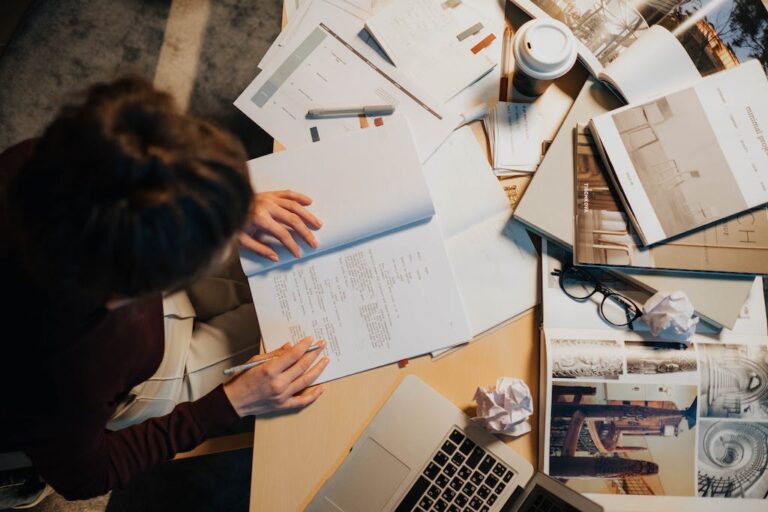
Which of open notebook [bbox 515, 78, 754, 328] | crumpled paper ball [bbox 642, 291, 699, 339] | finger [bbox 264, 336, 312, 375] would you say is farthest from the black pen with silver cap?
crumpled paper ball [bbox 642, 291, 699, 339]

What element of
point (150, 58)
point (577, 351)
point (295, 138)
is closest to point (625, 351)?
point (577, 351)

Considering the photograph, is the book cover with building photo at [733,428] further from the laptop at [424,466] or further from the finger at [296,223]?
the finger at [296,223]

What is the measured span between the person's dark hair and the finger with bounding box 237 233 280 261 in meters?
0.26

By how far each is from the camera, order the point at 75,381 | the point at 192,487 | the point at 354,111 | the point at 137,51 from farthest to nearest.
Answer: the point at 137,51
the point at 192,487
the point at 354,111
the point at 75,381

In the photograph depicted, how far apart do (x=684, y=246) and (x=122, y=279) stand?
2.35 feet

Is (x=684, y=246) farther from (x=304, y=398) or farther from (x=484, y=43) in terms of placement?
(x=304, y=398)

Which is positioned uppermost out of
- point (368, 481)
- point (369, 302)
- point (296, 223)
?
point (296, 223)

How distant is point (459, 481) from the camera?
0.76 metres

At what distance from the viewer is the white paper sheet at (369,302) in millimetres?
Answer: 796

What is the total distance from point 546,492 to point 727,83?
0.62 m

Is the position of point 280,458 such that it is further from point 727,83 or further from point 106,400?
point 727,83

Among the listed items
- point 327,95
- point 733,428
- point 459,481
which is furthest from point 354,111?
point 733,428

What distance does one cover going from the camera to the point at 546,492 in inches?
26.4

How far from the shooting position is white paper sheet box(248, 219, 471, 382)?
796 millimetres
